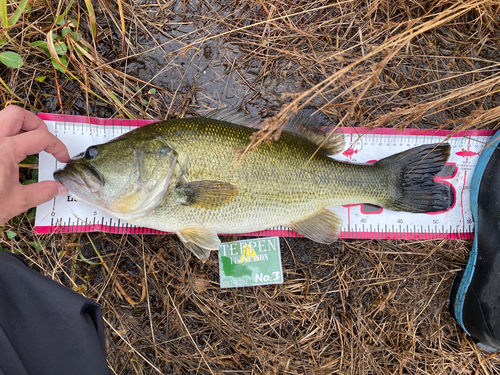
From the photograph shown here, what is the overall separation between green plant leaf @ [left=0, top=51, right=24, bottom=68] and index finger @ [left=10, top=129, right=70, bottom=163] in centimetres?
64

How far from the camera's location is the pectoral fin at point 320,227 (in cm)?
242

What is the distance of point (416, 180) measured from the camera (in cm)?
240

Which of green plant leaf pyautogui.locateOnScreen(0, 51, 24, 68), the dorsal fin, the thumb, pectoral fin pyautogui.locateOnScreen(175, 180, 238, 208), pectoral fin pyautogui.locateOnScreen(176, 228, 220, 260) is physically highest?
green plant leaf pyautogui.locateOnScreen(0, 51, 24, 68)

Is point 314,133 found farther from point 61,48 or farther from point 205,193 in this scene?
point 61,48

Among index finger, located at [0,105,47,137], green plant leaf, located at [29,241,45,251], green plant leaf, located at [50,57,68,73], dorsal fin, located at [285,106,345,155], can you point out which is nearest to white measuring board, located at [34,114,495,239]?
dorsal fin, located at [285,106,345,155]

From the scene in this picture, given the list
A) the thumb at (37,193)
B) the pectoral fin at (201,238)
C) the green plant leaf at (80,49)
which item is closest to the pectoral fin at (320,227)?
the pectoral fin at (201,238)

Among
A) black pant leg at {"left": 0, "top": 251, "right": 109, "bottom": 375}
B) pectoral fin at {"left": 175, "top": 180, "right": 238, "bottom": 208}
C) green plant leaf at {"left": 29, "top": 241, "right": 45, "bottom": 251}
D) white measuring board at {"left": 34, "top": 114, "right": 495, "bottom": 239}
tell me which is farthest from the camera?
white measuring board at {"left": 34, "top": 114, "right": 495, "bottom": 239}

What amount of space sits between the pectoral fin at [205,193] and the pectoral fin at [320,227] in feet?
2.01

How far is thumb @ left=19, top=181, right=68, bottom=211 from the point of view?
2020 mm

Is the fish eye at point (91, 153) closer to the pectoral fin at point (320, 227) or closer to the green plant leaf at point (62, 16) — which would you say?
the green plant leaf at point (62, 16)

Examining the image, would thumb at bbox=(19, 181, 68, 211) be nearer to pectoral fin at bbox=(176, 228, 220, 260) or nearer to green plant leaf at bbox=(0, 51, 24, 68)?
pectoral fin at bbox=(176, 228, 220, 260)

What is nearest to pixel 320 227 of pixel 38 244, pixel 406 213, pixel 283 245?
pixel 283 245

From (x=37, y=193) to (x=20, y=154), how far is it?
298 millimetres

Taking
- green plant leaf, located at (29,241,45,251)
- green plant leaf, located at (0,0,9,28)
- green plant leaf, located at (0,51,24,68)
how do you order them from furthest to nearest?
1. green plant leaf, located at (29,241,45,251)
2. green plant leaf, located at (0,51,24,68)
3. green plant leaf, located at (0,0,9,28)
